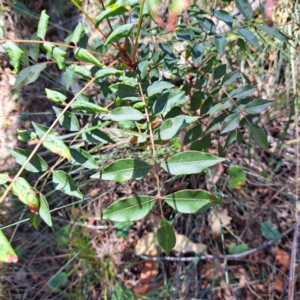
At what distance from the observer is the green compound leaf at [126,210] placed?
83 cm

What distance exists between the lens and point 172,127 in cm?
91

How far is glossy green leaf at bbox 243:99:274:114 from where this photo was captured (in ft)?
3.30

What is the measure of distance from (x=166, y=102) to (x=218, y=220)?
37.6 inches

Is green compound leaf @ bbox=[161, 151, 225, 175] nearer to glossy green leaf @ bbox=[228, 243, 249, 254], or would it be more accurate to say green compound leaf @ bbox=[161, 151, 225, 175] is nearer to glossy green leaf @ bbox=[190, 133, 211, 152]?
glossy green leaf @ bbox=[190, 133, 211, 152]

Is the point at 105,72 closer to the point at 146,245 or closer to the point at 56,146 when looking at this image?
the point at 56,146

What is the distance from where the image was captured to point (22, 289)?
5.95ft

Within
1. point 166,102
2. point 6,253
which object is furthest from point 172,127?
point 6,253

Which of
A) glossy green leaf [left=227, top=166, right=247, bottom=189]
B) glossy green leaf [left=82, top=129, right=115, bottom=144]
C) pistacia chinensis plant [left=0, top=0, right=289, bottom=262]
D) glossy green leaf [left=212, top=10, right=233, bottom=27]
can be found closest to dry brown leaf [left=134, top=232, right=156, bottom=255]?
glossy green leaf [left=227, top=166, right=247, bottom=189]

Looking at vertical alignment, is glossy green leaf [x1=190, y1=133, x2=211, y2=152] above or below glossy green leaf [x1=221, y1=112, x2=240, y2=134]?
below

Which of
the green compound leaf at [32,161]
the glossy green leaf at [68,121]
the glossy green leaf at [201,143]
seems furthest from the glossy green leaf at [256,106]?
the green compound leaf at [32,161]

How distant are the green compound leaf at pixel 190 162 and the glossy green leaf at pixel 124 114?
0.16 metres

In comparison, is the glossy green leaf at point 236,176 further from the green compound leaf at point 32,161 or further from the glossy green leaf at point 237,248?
the green compound leaf at point 32,161

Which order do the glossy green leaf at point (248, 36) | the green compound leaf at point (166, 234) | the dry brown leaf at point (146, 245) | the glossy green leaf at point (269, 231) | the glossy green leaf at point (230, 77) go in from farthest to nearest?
the dry brown leaf at point (146, 245) → the glossy green leaf at point (269, 231) → the glossy green leaf at point (230, 77) → the glossy green leaf at point (248, 36) → the green compound leaf at point (166, 234)

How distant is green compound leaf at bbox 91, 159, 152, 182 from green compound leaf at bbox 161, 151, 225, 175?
0.07 meters
